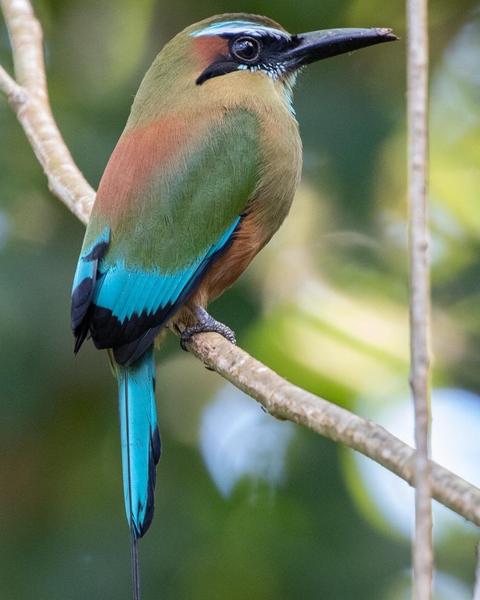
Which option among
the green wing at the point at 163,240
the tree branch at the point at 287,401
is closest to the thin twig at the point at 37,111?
the tree branch at the point at 287,401

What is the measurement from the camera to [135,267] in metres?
3.31

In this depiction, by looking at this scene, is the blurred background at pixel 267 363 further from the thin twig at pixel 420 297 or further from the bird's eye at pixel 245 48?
the thin twig at pixel 420 297

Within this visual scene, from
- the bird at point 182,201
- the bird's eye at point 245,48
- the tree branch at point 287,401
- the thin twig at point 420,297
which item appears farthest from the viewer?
the bird's eye at point 245,48

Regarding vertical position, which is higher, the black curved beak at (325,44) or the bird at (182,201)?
the black curved beak at (325,44)

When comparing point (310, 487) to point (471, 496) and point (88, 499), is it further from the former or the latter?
point (471, 496)

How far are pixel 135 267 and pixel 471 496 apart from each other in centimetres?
177

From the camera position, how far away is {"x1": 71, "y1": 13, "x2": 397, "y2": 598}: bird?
321cm

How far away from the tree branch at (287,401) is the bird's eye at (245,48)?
0.65m

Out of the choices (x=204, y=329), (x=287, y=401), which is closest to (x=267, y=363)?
(x=204, y=329)

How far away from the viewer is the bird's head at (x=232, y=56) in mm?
3666

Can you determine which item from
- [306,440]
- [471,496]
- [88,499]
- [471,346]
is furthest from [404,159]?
[471,496]

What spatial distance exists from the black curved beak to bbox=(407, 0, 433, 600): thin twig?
6.32 ft

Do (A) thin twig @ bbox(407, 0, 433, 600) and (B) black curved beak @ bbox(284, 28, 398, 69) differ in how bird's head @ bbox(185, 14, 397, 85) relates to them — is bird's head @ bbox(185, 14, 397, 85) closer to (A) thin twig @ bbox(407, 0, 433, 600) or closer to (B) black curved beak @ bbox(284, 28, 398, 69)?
(B) black curved beak @ bbox(284, 28, 398, 69)

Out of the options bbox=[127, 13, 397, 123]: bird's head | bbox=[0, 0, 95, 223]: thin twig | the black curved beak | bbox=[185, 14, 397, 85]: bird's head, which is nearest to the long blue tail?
bbox=[0, 0, 95, 223]: thin twig
